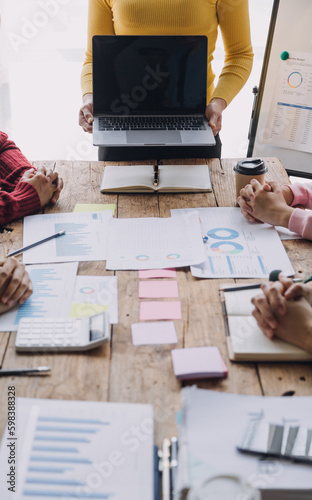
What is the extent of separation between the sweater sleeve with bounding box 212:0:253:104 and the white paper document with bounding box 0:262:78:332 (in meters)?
0.94

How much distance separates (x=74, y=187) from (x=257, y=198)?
59cm

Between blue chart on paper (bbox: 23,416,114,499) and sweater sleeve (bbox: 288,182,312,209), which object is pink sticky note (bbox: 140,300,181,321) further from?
sweater sleeve (bbox: 288,182,312,209)

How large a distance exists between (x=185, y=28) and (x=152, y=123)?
1.18ft

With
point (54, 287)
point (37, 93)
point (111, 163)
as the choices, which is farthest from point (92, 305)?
point (37, 93)

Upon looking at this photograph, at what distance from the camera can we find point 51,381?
0.87m

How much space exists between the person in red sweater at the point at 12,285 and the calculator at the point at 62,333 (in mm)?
72

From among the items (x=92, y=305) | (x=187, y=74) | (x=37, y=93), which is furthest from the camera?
(x=37, y=93)

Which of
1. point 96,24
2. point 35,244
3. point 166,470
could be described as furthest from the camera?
point 96,24

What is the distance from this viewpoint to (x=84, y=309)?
1.02 metres

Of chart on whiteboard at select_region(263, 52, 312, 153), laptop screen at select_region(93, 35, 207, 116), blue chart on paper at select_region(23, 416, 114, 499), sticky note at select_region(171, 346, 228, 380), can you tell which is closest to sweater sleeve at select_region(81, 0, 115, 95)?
laptop screen at select_region(93, 35, 207, 116)

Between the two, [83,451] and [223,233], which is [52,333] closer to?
[83,451]

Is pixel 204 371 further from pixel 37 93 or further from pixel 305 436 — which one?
pixel 37 93

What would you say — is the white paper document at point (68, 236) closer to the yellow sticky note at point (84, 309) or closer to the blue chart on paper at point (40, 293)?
the blue chart on paper at point (40, 293)

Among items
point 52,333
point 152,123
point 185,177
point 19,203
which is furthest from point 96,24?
point 52,333
